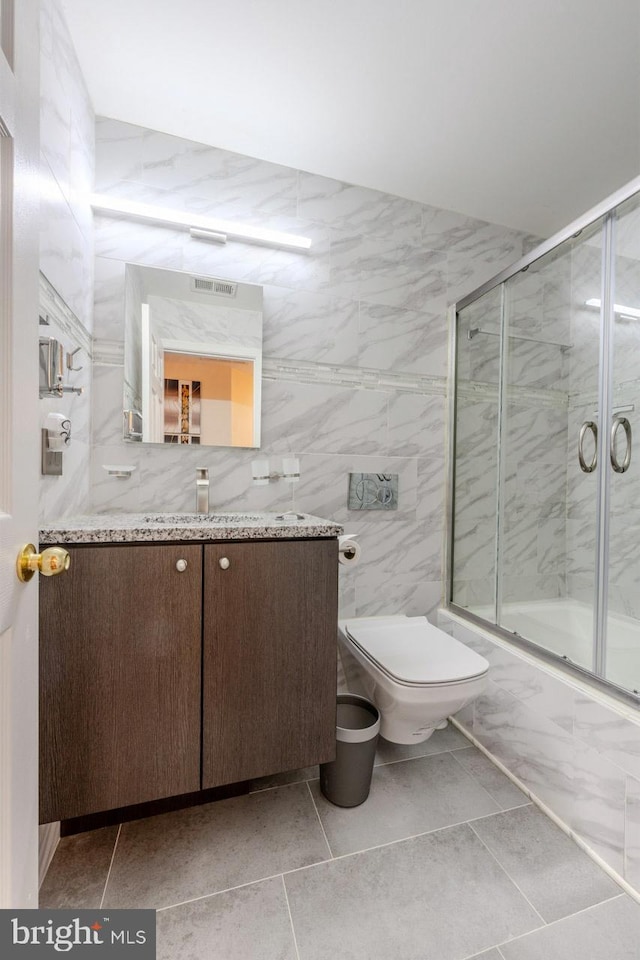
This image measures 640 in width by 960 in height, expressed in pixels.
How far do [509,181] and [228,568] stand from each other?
79.3 inches

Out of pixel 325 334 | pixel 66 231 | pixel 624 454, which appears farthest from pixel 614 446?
pixel 66 231

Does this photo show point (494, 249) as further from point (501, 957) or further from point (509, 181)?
point (501, 957)

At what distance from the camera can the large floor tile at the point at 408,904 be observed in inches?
37.7

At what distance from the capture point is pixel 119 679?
1062 millimetres

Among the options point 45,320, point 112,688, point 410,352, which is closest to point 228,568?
point 112,688

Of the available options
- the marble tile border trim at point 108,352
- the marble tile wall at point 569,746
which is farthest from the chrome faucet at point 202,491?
the marble tile wall at point 569,746

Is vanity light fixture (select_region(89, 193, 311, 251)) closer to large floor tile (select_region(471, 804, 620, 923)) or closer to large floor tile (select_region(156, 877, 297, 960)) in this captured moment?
large floor tile (select_region(156, 877, 297, 960))

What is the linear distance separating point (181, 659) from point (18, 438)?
741 mm

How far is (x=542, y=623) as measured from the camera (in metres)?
1.77

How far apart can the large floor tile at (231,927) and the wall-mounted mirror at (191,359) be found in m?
1.37

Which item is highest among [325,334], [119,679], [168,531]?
[325,334]

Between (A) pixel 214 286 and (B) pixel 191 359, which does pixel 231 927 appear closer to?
(B) pixel 191 359

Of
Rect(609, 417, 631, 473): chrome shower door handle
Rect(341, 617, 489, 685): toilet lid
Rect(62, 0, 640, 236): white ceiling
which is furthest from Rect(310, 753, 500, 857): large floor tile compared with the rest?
Rect(62, 0, 640, 236): white ceiling

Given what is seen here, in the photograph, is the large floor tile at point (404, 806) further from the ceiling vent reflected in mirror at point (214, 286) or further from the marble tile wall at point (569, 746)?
the ceiling vent reflected in mirror at point (214, 286)
